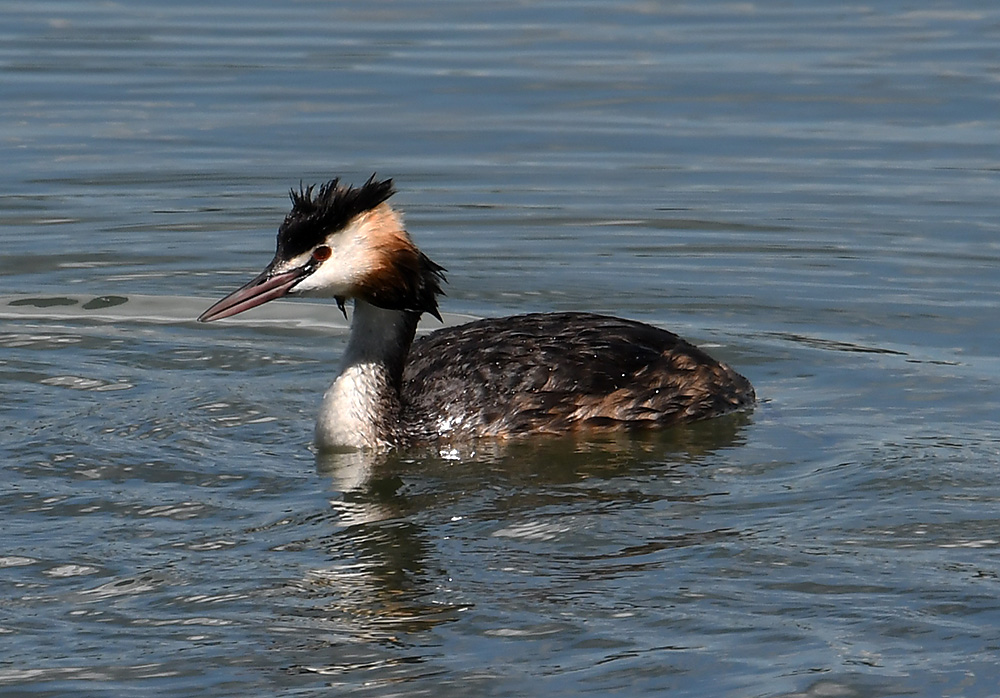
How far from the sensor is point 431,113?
639 inches

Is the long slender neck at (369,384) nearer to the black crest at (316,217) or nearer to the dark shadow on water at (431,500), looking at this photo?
the dark shadow on water at (431,500)

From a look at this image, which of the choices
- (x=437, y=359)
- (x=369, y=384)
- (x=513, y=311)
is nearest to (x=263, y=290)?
(x=369, y=384)

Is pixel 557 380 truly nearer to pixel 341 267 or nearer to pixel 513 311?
pixel 341 267

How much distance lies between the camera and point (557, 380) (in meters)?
9.20

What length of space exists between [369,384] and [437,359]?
50 centimetres

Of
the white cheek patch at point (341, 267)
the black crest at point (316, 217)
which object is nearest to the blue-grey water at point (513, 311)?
the white cheek patch at point (341, 267)

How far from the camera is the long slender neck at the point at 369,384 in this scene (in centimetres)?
887

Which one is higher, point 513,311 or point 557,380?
point 513,311

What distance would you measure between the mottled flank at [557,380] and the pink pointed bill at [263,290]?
0.84m

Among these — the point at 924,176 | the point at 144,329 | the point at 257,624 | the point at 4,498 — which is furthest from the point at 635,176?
the point at 257,624

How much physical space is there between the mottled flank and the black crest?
0.93 metres

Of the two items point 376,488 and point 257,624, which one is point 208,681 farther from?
point 376,488

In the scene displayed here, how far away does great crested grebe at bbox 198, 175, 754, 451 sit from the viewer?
876 cm

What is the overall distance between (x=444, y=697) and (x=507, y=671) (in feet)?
0.81
